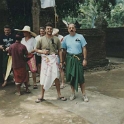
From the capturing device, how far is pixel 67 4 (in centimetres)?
1714

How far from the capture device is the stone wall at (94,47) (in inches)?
416

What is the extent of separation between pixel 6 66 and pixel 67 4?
1079cm

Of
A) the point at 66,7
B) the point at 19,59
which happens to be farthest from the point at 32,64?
the point at 66,7

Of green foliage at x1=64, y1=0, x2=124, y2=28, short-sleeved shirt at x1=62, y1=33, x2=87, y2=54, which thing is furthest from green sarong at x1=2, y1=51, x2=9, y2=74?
green foliage at x1=64, y1=0, x2=124, y2=28

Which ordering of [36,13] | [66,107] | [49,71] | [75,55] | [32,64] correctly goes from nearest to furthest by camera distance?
[66,107] < [49,71] < [75,55] < [32,64] < [36,13]

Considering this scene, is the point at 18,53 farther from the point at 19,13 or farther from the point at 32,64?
the point at 19,13

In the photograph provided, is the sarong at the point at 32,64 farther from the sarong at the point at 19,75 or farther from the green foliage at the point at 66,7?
the green foliage at the point at 66,7

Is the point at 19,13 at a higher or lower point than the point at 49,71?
higher

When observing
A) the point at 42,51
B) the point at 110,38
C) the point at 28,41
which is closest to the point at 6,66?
the point at 28,41

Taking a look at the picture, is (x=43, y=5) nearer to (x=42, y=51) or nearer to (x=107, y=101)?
(x=42, y=51)

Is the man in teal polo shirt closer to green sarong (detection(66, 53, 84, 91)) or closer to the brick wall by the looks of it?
green sarong (detection(66, 53, 84, 91))

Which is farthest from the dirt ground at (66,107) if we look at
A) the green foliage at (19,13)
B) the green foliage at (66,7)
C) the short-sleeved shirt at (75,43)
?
the green foliage at (66,7)

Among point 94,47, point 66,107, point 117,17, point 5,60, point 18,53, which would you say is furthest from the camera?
point 117,17

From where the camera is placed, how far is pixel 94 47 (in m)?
10.8
